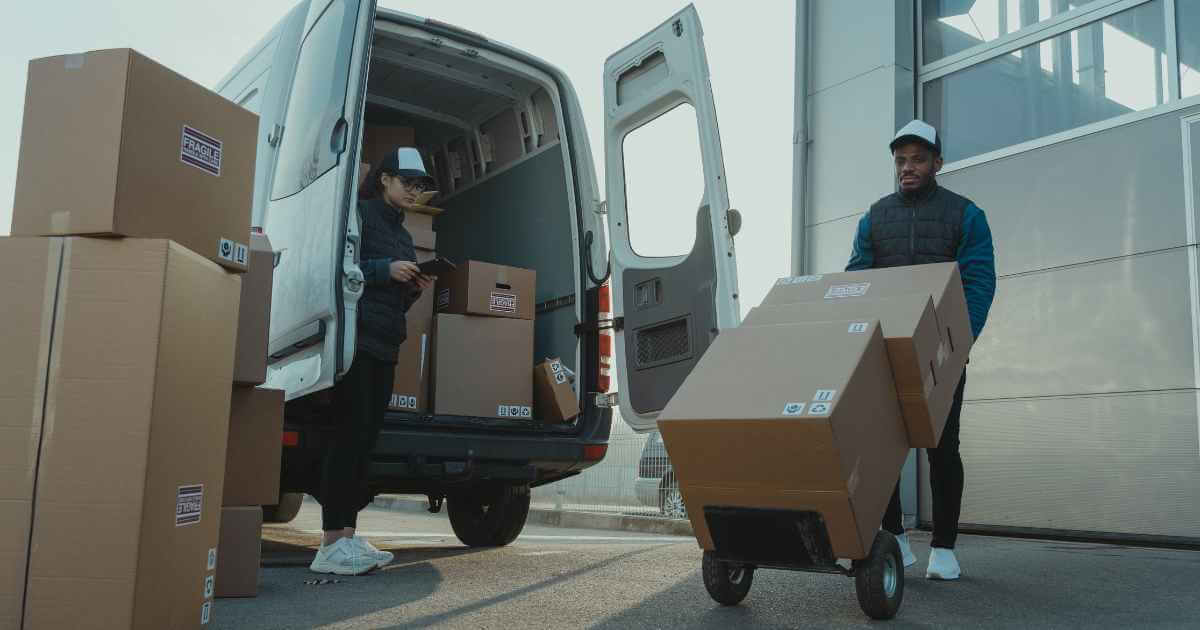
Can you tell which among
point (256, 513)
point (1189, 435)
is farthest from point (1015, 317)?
point (256, 513)

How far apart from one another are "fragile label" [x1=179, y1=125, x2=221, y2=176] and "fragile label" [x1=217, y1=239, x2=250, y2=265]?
18cm

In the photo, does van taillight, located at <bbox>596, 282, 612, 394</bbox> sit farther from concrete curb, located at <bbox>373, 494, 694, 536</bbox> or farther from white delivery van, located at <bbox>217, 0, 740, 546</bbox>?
concrete curb, located at <bbox>373, 494, 694, 536</bbox>

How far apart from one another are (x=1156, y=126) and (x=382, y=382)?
390 centimetres

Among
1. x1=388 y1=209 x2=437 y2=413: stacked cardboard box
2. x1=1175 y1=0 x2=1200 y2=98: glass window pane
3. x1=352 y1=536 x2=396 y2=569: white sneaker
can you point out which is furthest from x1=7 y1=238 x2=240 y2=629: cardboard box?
x1=1175 y1=0 x2=1200 y2=98: glass window pane

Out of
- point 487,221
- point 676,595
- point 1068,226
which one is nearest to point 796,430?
point 676,595

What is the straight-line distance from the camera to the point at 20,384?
7.14 feet

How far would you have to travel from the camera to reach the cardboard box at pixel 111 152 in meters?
2.27

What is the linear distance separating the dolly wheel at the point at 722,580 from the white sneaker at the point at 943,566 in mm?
861

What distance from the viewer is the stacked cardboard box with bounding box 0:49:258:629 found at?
7.00 feet

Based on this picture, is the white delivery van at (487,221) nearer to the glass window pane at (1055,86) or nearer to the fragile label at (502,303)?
the fragile label at (502,303)

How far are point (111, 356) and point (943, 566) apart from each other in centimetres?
266

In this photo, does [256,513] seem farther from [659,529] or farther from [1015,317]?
[659,529]

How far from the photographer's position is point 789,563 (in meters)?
2.72

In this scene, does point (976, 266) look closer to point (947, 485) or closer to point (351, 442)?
point (947, 485)
